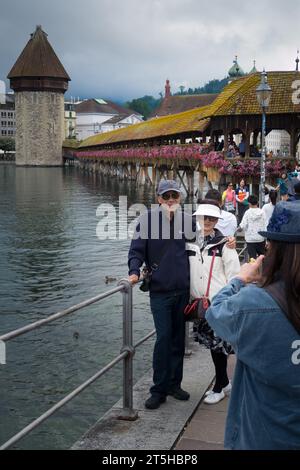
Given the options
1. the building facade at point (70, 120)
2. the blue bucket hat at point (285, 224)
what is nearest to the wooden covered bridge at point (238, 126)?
the blue bucket hat at point (285, 224)

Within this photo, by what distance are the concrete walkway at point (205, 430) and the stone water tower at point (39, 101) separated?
80.4m

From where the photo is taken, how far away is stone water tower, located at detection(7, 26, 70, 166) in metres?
80.4

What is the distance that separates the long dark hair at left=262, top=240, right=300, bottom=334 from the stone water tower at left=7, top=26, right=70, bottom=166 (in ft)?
269

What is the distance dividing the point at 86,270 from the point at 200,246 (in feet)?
28.1

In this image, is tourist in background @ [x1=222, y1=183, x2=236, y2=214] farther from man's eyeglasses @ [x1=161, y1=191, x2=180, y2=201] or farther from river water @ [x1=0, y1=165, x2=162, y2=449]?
man's eyeglasses @ [x1=161, y1=191, x2=180, y2=201]

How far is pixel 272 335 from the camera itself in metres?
1.84

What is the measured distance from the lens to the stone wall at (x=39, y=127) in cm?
8200

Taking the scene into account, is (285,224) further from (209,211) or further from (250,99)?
(250,99)

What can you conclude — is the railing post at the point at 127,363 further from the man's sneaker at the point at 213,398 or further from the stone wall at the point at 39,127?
the stone wall at the point at 39,127

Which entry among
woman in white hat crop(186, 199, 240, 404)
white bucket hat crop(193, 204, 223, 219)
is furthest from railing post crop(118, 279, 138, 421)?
white bucket hat crop(193, 204, 223, 219)

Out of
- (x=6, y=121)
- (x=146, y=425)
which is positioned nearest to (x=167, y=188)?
(x=146, y=425)

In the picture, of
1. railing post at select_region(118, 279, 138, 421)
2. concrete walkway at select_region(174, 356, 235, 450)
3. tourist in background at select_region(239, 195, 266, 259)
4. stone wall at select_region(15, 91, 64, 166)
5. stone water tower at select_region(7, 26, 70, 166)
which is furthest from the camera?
stone wall at select_region(15, 91, 64, 166)

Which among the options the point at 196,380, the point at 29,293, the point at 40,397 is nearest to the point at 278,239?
the point at 196,380

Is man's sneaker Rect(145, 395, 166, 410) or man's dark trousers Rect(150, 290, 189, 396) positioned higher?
man's dark trousers Rect(150, 290, 189, 396)
